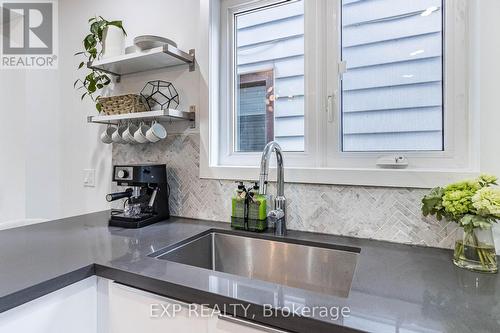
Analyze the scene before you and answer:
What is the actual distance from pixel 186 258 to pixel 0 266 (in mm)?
563

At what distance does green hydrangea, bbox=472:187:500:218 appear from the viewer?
2.52 ft

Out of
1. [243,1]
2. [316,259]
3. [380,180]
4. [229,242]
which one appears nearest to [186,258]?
[229,242]

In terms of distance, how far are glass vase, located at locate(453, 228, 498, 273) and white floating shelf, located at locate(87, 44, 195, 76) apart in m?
1.36

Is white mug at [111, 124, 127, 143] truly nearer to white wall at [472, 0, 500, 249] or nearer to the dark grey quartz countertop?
the dark grey quartz countertop

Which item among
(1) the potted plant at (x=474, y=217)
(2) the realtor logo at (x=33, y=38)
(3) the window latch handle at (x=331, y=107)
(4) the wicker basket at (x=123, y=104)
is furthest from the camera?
(2) the realtor logo at (x=33, y=38)

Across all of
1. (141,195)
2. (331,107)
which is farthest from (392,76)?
(141,195)

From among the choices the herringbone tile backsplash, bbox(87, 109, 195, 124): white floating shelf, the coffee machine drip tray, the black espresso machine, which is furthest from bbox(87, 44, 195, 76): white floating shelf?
the coffee machine drip tray

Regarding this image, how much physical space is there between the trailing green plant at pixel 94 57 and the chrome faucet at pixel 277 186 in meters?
1.07

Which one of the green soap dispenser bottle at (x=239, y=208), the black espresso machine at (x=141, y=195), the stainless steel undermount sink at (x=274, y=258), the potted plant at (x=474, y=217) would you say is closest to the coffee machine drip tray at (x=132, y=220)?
the black espresso machine at (x=141, y=195)

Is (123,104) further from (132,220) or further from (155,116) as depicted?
(132,220)

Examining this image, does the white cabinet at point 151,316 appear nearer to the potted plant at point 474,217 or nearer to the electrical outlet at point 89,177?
the potted plant at point 474,217

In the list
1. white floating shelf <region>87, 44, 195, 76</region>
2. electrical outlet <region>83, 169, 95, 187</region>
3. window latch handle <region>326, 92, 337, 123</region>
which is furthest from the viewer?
electrical outlet <region>83, 169, 95, 187</region>

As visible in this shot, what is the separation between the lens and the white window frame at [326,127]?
102cm

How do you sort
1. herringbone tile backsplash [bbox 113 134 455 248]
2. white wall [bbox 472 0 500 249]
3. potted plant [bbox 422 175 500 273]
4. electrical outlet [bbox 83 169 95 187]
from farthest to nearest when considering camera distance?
electrical outlet [bbox 83 169 95 187], herringbone tile backsplash [bbox 113 134 455 248], white wall [bbox 472 0 500 249], potted plant [bbox 422 175 500 273]
